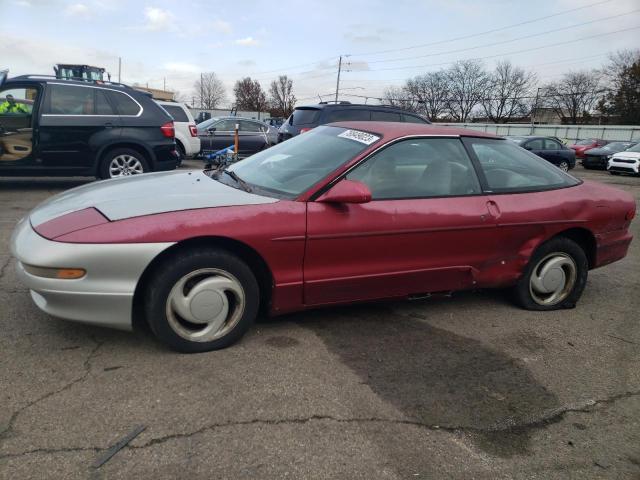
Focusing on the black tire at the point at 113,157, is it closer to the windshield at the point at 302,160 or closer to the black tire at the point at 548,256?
the windshield at the point at 302,160

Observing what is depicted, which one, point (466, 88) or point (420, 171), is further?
point (466, 88)

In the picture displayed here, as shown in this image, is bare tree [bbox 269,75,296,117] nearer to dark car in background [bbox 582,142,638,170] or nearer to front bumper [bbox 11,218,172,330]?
dark car in background [bbox 582,142,638,170]

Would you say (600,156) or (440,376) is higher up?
(600,156)

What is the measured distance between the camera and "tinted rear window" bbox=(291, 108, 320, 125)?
997cm

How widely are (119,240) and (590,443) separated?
2528mm

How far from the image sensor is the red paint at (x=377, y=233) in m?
2.75

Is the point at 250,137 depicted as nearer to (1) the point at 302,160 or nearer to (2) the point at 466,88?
(1) the point at 302,160

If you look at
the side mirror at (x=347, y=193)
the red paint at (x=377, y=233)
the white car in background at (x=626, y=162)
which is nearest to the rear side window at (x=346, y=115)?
the red paint at (x=377, y=233)

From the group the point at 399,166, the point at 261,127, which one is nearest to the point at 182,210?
the point at 399,166

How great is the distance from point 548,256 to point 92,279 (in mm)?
3239

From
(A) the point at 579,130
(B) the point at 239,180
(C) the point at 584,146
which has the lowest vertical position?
(B) the point at 239,180

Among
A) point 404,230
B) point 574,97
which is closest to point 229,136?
point 404,230

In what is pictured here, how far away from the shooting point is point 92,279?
2588 mm

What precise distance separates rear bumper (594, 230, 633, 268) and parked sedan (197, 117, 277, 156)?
11360 mm
